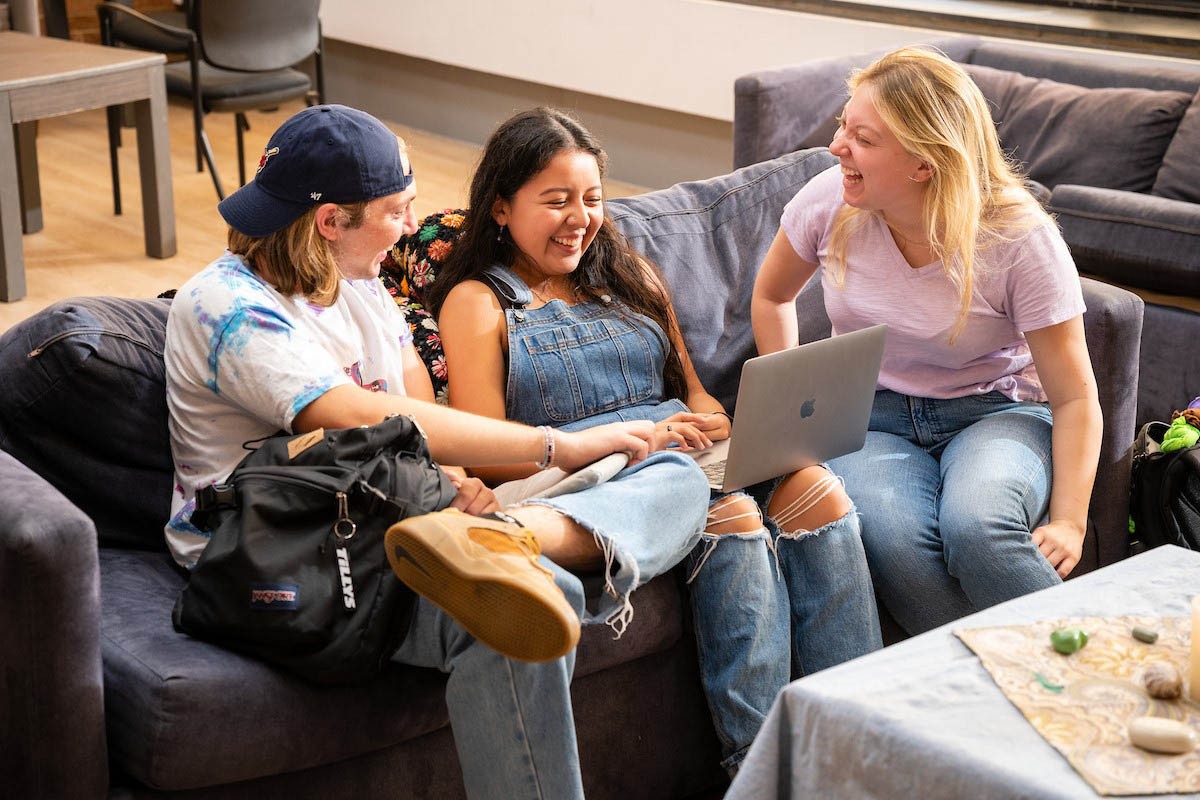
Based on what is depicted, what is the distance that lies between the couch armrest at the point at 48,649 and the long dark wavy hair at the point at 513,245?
2.71 ft

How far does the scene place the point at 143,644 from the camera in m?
1.63

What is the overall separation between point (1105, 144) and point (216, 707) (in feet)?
9.87

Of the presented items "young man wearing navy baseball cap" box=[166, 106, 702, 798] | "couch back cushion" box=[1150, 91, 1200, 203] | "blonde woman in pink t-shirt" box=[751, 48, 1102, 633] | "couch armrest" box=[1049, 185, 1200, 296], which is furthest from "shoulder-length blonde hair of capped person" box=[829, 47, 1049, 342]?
"couch back cushion" box=[1150, 91, 1200, 203]

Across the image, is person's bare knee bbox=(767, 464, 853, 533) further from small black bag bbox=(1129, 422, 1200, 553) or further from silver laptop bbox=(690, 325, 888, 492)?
small black bag bbox=(1129, 422, 1200, 553)

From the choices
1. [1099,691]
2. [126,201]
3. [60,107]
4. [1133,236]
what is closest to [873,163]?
[1099,691]

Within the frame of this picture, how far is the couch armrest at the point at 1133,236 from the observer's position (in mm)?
3127

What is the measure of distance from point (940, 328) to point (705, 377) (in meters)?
0.46

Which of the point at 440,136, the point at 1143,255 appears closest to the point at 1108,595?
the point at 1143,255

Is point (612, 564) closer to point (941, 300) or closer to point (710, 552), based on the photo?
point (710, 552)

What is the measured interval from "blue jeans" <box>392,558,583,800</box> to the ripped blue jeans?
0.38 meters

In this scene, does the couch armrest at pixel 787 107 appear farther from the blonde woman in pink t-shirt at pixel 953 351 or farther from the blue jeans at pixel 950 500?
the blue jeans at pixel 950 500

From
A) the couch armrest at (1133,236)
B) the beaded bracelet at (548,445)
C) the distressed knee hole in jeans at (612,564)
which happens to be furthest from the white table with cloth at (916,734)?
the couch armrest at (1133,236)

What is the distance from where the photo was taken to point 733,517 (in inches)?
77.2

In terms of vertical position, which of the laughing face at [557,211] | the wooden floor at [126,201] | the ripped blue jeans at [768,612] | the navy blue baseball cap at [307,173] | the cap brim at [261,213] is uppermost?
the navy blue baseball cap at [307,173]
